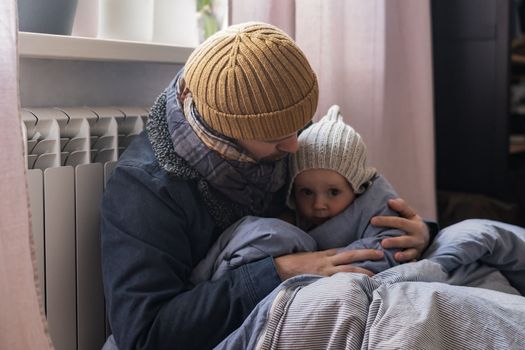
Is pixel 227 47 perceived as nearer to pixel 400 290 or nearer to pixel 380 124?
pixel 400 290

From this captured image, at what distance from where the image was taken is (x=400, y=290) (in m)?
1.05

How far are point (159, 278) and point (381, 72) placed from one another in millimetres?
1000

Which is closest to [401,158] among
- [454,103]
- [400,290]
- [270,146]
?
[454,103]

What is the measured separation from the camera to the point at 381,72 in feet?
6.27

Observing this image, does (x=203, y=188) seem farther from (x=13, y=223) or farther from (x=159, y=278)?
(x=13, y=223)

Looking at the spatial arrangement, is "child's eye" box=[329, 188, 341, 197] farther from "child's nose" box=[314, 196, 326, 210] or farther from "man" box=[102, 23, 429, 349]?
"man" box=[102, 23, 429, 349]

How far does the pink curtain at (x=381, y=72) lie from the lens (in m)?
1.78

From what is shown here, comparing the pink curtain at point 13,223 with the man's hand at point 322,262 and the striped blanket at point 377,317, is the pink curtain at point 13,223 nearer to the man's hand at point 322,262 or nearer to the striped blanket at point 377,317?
the striped blanket at point 377,317

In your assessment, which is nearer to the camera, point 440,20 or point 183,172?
point 183,172

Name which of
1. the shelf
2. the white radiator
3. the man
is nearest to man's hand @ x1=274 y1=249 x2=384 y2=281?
the man

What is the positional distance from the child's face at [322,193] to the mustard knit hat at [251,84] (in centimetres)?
19

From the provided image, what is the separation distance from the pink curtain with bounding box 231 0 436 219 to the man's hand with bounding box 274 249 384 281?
0.62 meters

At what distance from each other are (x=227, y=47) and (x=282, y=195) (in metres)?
0.38

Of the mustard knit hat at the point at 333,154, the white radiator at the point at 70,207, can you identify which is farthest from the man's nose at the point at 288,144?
the white radiator at the point at 70,207
